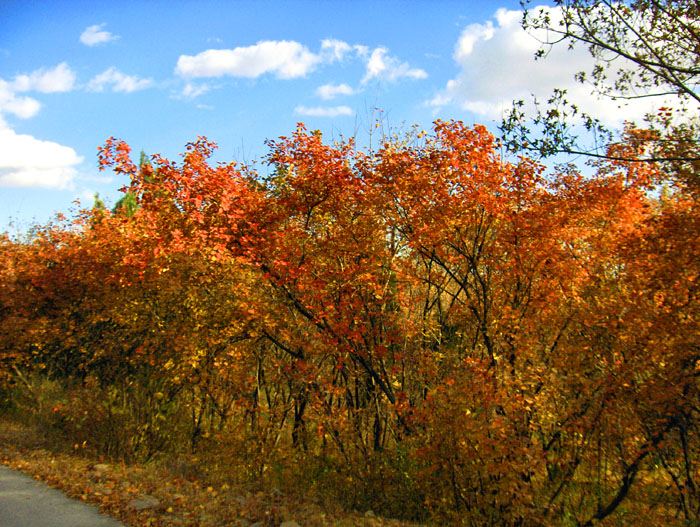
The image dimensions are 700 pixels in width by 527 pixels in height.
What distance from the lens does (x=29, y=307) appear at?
13227mm

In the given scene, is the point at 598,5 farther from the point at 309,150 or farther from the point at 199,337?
the point at 199,337

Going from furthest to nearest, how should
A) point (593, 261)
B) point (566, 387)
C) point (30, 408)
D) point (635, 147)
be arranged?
1. point (30, 408)
2. point (593, 261)
3. point (635, 147)
4. point (566, 387)

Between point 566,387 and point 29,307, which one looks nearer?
point 566,387

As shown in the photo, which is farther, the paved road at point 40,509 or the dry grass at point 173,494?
the dry grass at point 173,494

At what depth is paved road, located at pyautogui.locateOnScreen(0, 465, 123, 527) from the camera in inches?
228

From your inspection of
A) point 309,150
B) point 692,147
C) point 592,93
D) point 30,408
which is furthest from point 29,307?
point 692,147

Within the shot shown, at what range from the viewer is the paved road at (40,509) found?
580 cm

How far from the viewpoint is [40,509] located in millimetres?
6180

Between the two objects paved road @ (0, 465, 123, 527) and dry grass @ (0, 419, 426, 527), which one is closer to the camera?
paved road @ (0, 465, 123, 527)

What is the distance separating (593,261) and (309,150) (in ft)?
19.4

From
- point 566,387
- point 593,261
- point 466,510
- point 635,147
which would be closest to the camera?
point 466,510

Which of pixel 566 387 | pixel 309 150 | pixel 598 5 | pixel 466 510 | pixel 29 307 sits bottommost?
pixel 466 510

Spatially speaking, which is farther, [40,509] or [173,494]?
[173,494]

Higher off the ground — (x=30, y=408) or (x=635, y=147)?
(x=635, y=147)
